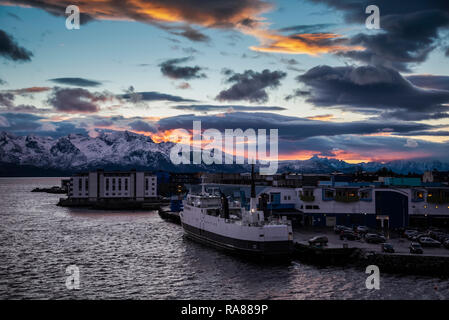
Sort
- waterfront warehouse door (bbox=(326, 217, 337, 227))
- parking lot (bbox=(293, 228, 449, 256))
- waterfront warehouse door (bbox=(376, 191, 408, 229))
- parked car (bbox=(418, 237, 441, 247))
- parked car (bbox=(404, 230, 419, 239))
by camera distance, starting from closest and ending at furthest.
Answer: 1. parking lot (bbox=(293, 228, 449, 256))
2. parked car (bbox=(418, 237, 441, 247))
3. parked car (bbox=(404, 230, 419, 239))
4. waterfront warehouse door (bbox=(376, 191, 408, 229))
5. waterfront warehouse door (bbox=(326, 217, 337, 227))

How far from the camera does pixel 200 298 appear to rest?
105ft

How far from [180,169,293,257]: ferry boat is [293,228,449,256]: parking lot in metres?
4.43

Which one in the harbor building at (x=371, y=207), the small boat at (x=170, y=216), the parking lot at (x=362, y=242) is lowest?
the small boat at (x=170, y=216)

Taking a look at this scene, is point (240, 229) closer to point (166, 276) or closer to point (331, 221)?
point (166, 276)

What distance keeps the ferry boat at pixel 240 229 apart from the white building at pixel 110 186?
78.9m

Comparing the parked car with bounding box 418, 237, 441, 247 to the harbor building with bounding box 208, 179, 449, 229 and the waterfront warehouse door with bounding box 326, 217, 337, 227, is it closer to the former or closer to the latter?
the harbor building with bounding box 208, 179, 449, 229

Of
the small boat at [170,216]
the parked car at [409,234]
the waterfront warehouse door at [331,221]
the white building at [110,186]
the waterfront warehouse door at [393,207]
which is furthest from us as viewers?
the white building at [110,186]

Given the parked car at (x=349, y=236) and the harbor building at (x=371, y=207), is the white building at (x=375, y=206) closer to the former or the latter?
the harbor building at (x=371, y=207)

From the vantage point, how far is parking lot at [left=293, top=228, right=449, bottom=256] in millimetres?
41328

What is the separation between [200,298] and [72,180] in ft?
371

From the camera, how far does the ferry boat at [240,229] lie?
139 feet

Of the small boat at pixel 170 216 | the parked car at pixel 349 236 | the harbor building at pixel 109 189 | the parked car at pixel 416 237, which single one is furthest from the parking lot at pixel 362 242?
the harbor building at pixel 109 189

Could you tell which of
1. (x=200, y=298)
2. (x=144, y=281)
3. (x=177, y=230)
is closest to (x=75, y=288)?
(x=144, y=281)

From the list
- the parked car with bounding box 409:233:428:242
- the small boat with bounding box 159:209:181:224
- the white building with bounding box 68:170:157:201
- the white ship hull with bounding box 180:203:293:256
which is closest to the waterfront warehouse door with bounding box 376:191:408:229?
the parked car with bounding box 409:233:428:242
